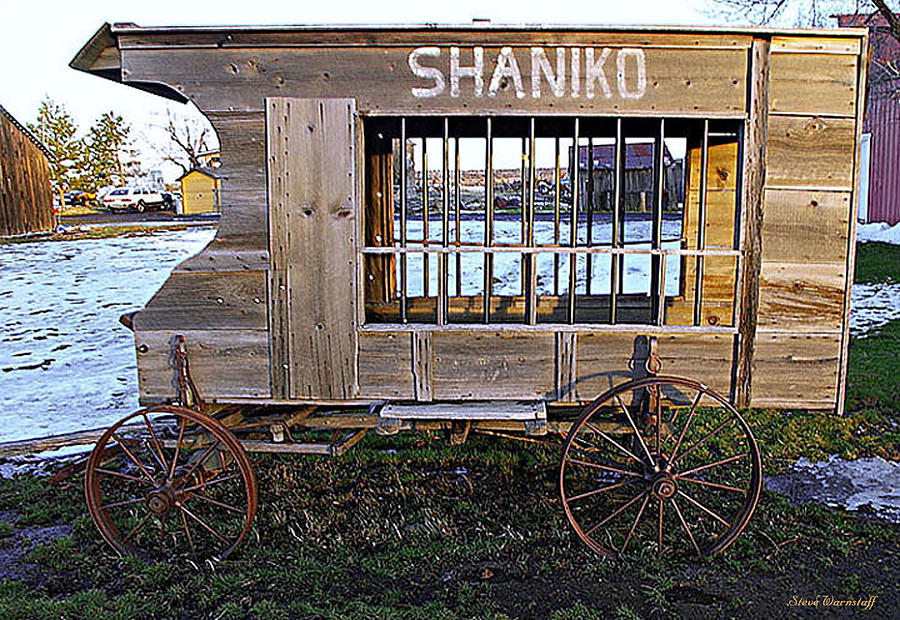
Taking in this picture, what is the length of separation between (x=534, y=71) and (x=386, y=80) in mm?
933

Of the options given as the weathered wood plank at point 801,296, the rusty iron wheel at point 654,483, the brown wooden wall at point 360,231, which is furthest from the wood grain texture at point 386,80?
the rusty iron wheel at point 654,483

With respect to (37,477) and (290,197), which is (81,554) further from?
(290,197)

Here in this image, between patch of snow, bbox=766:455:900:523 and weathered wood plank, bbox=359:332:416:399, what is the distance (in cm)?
321

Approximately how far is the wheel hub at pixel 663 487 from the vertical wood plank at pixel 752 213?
73cm

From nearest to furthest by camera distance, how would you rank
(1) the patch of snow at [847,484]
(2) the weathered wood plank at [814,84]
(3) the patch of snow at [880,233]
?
(2) the weathered wood plank at [814,84] < (1) the patch of snow at [847,484] < (3) the patch of snow at [880,233]

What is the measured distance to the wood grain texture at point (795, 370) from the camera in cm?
489

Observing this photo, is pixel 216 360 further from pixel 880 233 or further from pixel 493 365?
pixel 880 233

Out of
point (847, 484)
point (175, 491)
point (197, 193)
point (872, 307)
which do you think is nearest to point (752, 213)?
point (847, 484)

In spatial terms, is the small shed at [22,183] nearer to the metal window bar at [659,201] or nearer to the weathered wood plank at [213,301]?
the weathered wood plank at [213,301]

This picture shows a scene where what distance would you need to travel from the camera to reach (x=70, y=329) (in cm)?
1281

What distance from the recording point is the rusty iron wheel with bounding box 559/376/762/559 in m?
4.75

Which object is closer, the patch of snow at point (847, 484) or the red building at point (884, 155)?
the patch of snow at point (847, 484)

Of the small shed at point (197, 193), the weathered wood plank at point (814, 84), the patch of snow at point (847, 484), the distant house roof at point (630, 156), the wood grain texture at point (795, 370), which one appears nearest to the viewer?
the weathered wood plank at point (814, 84)

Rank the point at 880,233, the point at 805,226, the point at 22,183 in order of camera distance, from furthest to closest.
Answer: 1. the point at 22,183
2. the point at 880,233
3. the point at 805,226
